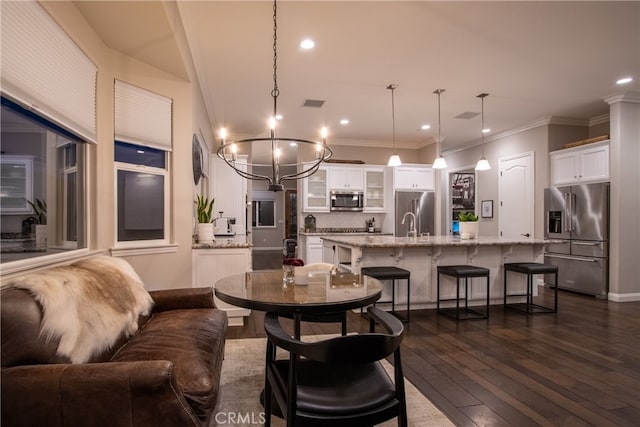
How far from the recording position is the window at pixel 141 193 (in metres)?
3.34

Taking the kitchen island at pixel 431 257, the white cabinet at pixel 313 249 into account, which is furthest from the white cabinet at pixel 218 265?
the white cabinet at pixel 313 249

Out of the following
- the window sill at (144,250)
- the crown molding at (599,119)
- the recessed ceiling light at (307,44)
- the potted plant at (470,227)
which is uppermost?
the recessed ceiling light at (307,44)

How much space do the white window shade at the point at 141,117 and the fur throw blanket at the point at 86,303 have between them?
1496 mm

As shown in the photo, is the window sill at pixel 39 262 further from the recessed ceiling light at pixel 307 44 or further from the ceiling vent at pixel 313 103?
the ceiling vent at pixel 313 103

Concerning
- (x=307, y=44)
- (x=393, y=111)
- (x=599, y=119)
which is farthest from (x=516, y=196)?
(x=307, y=44)

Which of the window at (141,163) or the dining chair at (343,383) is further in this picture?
the window at (141,163)

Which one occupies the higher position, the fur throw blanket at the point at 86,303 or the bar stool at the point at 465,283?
the fur throw blanket at the point at 86,303

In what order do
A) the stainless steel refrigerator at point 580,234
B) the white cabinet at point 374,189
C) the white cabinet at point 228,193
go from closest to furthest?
the stainless steel refrigerator at point 580,234 < the white cabinet at point 228,193 < the white cabinet at point 374,189

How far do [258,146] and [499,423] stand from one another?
23.7 ft

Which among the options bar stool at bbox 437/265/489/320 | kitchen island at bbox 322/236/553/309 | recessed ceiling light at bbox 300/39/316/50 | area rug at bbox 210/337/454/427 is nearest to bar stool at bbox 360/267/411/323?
kitchen island at bbox 322/236/553/309

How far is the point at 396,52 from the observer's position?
151 inches

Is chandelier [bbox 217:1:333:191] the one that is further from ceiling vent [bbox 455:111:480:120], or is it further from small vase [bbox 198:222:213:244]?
ceiling vent [bbox 455:111:480:120]

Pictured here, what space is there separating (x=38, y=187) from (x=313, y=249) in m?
5.30

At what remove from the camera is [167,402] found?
1.36 metres
